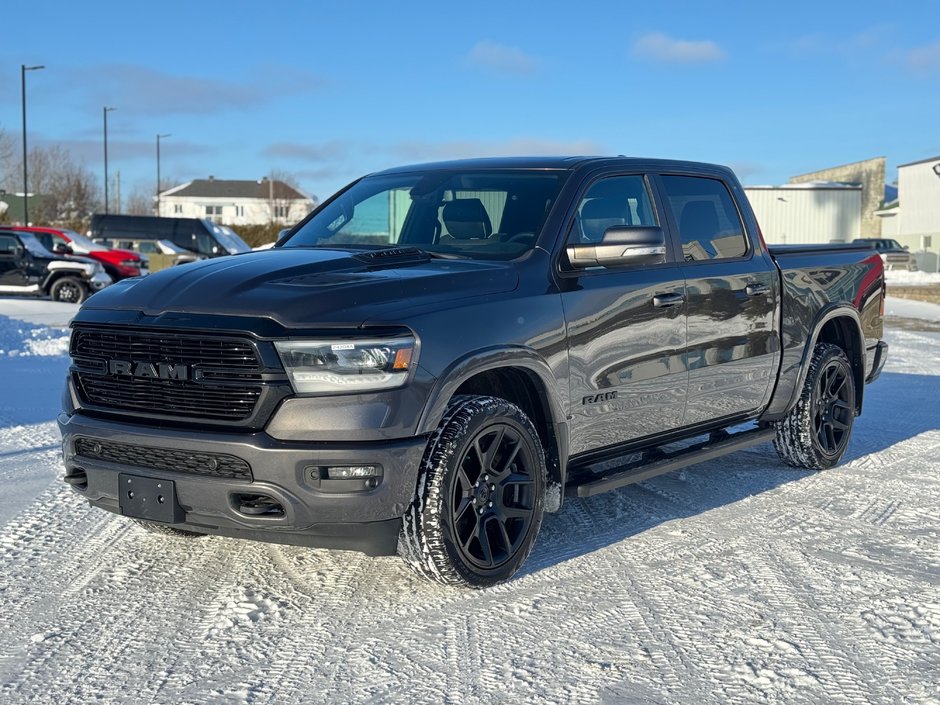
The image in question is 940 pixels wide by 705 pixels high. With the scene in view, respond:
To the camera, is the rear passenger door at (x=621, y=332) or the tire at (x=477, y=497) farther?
the rear passenger door at (x=621, y=332)

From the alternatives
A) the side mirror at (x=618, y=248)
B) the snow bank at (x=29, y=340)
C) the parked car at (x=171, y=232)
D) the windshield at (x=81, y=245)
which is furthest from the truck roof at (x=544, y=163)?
the parked car at (x=171, y=232)

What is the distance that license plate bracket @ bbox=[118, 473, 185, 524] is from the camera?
4.20 m

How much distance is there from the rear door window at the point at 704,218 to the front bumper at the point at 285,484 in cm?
244

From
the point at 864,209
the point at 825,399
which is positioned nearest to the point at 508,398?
the point at 825,399

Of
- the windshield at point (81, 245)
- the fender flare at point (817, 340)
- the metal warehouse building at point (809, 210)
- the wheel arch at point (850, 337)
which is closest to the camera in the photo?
the fender flare at point (817, 340)

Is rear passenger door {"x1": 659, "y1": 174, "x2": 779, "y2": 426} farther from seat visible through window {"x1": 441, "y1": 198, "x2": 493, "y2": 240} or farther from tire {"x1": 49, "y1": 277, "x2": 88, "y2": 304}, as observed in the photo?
tire {"x1": 49, "y1": 277, "x2": 88, "y2": 304}

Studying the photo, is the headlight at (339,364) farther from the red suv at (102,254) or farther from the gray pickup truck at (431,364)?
the red suv at (102,254)

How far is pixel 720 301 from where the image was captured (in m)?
5.94

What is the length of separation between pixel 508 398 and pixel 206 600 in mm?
1543

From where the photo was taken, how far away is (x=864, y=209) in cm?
8031

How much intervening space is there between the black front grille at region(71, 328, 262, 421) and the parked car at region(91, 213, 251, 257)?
99.5 ft

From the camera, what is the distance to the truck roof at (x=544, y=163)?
18.3ft

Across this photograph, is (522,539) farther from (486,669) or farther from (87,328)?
(87,328)

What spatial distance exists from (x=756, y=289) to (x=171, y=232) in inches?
1313
